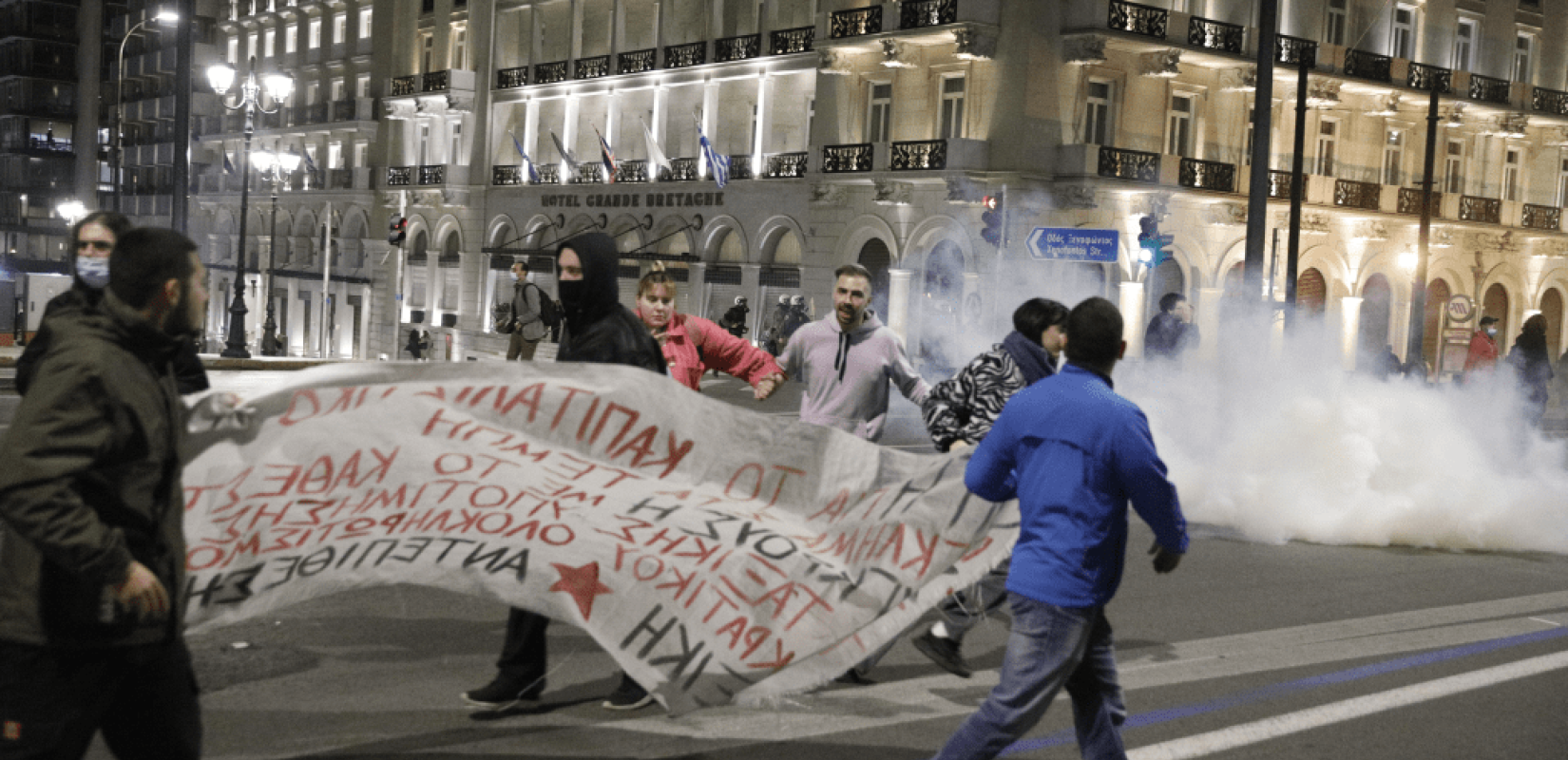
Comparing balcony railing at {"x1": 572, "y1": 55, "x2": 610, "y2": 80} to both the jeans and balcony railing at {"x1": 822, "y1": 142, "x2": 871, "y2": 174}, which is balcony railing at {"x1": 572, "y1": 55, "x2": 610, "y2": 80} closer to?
balcony railing at {"x1": 822, "y1": 142, "x2": 871, "y2": 174}

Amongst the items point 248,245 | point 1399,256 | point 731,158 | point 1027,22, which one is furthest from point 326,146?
point 1399,256

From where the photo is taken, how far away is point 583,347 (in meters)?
6.57

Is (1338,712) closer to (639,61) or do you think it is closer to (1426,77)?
(1426,77)

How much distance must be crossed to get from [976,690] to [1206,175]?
32514 mm

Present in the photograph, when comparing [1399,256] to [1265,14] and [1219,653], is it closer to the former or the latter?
[1265,14]

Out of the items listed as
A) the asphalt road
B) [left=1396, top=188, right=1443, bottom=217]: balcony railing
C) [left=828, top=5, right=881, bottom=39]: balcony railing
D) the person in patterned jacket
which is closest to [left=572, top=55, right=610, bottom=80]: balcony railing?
[left=828, top=5, right=881, bottom=39]: balcony railing

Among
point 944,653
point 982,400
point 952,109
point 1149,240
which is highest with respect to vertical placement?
point 952,109

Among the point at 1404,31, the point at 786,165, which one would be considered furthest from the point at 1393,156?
the point at 786,165

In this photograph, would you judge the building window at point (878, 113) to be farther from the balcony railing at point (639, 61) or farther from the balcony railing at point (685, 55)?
the balcony railing at point (639, 61)

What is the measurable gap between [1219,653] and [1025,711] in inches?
147

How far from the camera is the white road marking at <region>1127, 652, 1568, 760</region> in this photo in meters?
6.21

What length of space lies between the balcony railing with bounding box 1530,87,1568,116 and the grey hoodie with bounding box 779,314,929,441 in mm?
43577

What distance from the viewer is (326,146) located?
218 ft

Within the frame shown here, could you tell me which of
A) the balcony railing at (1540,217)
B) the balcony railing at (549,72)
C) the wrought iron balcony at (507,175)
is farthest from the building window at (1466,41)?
the wrought iron balcony at (507,175)
